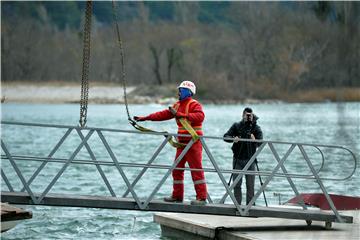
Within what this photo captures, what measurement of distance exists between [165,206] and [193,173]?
576 millimetres

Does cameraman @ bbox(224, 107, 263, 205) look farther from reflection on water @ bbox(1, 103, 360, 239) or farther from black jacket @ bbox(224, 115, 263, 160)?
reflection on water @ bbox(1, 103, 360, 239)

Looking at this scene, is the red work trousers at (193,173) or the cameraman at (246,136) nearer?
the red work trousers at (193,173)

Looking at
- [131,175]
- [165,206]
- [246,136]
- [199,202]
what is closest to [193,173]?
[199,202]

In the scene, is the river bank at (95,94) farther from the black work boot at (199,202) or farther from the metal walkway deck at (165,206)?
the black work boot at (199,202)

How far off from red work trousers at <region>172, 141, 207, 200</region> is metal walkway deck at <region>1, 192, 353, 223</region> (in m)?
0.18

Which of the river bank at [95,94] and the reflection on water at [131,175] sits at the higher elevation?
the river bank at [95,94]

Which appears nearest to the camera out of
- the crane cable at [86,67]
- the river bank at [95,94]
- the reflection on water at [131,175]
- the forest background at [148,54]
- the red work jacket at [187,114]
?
the red work jacket at [187,114]

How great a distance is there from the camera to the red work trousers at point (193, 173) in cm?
1245

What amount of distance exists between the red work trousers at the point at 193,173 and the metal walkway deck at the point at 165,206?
18 cm

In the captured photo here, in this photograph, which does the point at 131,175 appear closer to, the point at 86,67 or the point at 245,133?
the point at 245,133

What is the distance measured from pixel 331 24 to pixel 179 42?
119 meters

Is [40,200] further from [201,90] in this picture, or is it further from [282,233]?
[201,90]

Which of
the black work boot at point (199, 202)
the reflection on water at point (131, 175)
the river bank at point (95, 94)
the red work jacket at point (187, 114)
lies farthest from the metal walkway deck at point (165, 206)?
the river bank at point (95, 94)

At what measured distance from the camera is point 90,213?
61.5 feet
